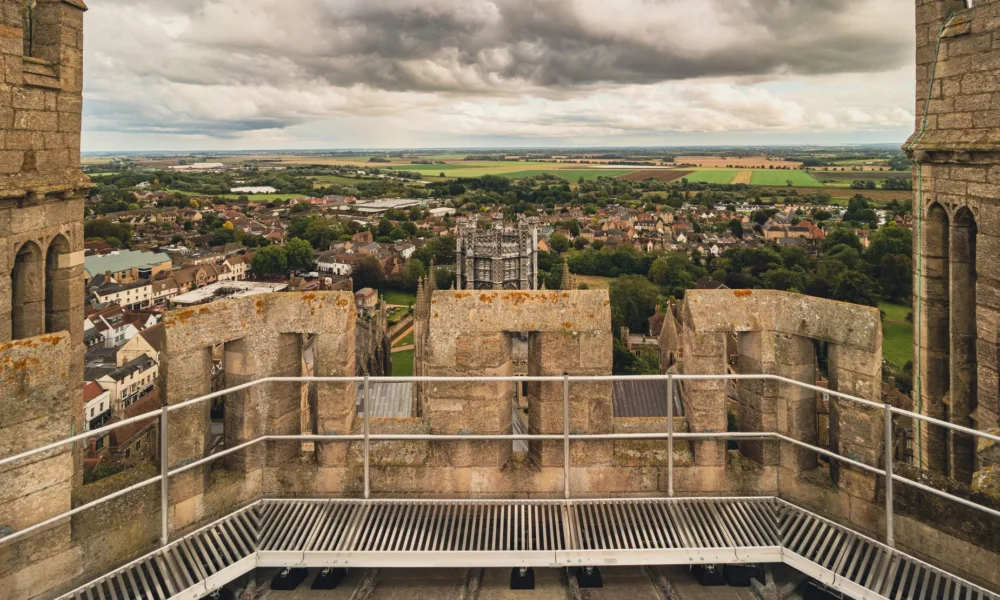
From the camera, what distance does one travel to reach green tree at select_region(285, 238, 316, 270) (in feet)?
375

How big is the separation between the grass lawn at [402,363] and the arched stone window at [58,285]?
43.0 m

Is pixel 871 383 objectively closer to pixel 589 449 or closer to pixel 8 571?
pixel 589 449

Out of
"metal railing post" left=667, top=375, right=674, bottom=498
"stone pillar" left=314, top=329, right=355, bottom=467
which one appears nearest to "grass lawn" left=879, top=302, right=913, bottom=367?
"metal railing post" left=667, top=375, right=674, bottom=498

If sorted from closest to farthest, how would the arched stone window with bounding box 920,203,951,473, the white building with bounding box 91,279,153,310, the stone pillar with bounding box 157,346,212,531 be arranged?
1. the stone pillar with bounding box 157,346,212,531
2. the arched stone window with bounding box 920,203,951,473
3. the white building with bounding box 91,279,153,310

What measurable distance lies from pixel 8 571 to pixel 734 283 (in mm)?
97887

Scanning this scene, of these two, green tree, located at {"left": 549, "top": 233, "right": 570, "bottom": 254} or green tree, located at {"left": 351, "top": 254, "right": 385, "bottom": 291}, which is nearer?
green tree, located at {"left": 351, "top": 254, "right": 385, "bottom": 291}

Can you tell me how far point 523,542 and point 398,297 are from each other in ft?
297

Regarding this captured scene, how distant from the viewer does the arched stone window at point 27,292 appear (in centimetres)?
774

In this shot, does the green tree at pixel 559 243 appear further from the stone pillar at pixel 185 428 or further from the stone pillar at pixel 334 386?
the stone pillar at pixel 185 428

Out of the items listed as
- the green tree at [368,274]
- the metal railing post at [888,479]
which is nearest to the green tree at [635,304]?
the green tree at [368,274]

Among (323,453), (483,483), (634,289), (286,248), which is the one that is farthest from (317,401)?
(286,248)

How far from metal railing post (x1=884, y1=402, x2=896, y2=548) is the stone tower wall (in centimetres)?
283

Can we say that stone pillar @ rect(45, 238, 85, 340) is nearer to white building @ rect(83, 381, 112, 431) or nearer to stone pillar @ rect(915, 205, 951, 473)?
stone pillar @ rect(915, 205, 951, 473)

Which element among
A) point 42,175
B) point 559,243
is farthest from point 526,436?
point 559,243
